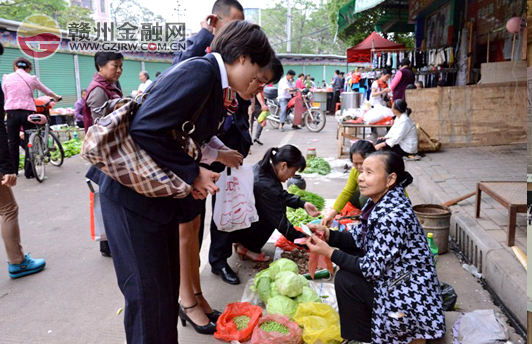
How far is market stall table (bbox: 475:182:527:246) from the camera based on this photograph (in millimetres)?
3338

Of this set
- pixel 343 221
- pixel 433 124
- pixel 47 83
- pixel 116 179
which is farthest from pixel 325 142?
pixel 47 83

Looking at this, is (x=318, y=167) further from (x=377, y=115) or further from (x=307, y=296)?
(x=307, y=296)

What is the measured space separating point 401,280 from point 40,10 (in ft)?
86.3

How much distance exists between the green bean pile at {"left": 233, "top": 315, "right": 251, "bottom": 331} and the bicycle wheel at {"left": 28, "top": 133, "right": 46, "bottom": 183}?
575 centimetres

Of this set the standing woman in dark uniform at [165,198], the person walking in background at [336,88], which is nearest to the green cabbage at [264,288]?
the standing woman in dark uniform at [165,198]

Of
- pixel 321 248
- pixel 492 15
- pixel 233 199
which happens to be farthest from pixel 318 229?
pixel 492 15

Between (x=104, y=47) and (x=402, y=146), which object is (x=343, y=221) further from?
(x=104, y=47)

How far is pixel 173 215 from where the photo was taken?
72.9 inches

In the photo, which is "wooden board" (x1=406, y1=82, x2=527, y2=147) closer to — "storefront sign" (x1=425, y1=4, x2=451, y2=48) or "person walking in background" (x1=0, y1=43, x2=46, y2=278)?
"storefront sign" (x1=425, y1=4, x2=451, y2=48)

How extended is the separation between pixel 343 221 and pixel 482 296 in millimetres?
1410

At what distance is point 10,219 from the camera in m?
3.56

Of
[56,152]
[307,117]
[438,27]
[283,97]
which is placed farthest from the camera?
[283,97]

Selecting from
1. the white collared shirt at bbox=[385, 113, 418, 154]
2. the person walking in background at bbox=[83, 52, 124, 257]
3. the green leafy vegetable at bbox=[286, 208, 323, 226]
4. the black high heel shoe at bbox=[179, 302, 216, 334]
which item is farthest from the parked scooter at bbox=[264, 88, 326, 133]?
the black high heel shoe at bbox=[179, 302, 216, 334]

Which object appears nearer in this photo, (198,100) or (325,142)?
(198,100)
